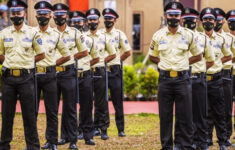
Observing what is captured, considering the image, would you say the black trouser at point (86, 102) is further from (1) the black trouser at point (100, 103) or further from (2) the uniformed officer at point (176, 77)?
(2) the uniformed officer at point (176, 77)

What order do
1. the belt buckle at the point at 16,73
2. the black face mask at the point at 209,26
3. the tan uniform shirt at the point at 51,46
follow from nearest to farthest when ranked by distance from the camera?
the belt buckle at the point at 16,73
the tan uniform shirt at the point at 51,46
the black face mask at the point at 209,26

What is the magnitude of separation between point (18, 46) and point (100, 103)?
4135 mm

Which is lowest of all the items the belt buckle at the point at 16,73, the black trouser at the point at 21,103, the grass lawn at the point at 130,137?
the grass lawn at the point at 130,137

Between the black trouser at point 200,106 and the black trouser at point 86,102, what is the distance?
85.6 inches

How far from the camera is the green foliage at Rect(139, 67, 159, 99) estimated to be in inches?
817

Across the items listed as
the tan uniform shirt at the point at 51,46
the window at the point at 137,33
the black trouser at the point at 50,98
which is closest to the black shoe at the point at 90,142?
the black trouser at the point at 50,98

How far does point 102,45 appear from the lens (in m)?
13.6

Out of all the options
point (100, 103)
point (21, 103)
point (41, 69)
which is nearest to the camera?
point (21, 103)

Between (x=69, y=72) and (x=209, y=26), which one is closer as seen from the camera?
(x=69, y=72)

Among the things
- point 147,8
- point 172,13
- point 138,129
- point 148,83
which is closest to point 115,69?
point 138,129

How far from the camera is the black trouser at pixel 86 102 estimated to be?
12.4m

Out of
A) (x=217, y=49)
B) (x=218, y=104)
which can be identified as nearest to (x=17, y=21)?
(x=217, y=49)

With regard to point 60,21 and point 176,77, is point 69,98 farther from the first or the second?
point 176,77

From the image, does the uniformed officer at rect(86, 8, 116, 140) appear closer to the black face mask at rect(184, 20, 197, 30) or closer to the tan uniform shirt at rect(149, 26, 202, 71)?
the black face mask at rect(184, 20, 197, 30)
